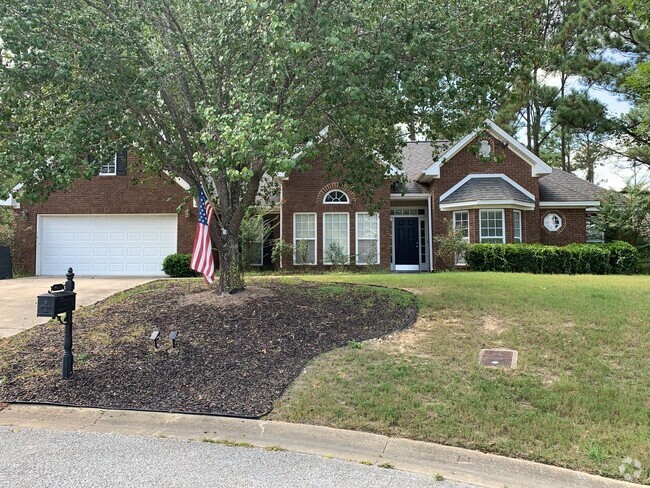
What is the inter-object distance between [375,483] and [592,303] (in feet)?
21.6

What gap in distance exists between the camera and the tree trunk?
880 centimetres

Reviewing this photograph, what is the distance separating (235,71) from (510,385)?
6008 millimetres

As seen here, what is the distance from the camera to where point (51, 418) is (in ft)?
16.0

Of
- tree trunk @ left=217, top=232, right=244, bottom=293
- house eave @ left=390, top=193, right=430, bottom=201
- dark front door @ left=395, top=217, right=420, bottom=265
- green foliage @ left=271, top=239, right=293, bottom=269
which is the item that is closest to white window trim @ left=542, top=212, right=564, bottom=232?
house eave @ left=390, top=193, right=430, bottom=201

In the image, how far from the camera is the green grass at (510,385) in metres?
4.18

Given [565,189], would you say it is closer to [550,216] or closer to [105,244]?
[550,216]

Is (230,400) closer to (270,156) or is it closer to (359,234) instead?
(270,156)

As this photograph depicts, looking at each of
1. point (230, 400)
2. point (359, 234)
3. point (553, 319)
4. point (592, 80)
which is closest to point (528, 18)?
point (553, 319)

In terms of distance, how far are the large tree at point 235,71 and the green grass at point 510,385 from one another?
2.76 meters

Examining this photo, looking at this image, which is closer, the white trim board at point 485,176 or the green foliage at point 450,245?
the green foliage at point 450,245

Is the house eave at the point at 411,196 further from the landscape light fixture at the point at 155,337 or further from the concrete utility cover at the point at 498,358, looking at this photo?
the landscape light fixture at the point at 155,337

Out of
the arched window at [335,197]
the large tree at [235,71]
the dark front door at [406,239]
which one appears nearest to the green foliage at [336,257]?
the arched window at [335,197]

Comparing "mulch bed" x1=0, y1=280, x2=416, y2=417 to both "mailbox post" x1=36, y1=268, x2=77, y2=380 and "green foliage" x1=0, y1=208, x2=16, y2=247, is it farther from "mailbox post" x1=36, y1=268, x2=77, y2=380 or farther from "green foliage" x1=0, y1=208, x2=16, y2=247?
"green foliage" x1=0, y1=208, x2=16, y2=247

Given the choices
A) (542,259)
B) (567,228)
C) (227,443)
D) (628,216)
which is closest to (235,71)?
(227,443)
